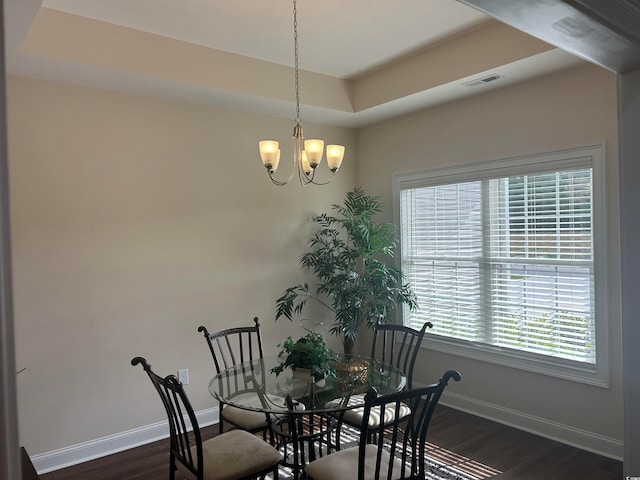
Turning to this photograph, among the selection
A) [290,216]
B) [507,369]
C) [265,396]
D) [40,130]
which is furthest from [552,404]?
[40,130]

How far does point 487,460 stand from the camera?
123 inches

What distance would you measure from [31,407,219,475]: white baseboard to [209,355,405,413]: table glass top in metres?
1.16

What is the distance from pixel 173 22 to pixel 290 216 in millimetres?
1940

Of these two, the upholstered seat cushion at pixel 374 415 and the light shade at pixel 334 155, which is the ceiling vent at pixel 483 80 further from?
the upholstered seat cushion at pixel 374 415

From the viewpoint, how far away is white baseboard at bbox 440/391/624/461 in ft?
10.2

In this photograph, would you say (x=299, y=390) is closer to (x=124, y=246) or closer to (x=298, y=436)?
(x=298, y=436)

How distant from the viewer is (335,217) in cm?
470

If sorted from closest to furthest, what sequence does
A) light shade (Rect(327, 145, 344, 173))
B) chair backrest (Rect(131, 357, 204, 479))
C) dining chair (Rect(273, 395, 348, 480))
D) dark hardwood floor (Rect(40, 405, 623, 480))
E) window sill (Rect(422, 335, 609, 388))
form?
chair backrest (Rect(131, 357, 204, 479)), dining chair (Rect(273, 395, 348, 480)), light shade (Rect(327, 145, 344, 173)), dark hardwood floor (Rect(40, 405, 623, 480)), window sill (Rect(422, 335, 609, 388))

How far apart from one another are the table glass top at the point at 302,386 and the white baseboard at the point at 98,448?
3.80 ft

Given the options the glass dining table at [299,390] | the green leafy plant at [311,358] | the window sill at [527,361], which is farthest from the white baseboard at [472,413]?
the green leafy plant at [311,358]

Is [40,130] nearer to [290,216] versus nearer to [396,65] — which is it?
[290,216]

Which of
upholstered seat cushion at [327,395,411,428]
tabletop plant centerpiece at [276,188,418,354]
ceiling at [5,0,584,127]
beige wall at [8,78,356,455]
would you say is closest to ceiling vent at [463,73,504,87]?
ceiling at [5,0,584,127]

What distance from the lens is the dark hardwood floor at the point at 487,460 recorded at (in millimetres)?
2936

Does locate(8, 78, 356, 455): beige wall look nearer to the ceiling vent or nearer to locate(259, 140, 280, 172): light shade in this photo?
locate(259, 140, 280, 172): light shade
